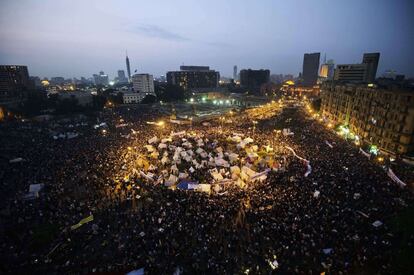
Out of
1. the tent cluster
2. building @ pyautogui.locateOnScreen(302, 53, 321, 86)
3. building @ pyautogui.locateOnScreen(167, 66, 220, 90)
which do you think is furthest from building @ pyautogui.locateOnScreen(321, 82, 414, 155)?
building @ pyautogui.locateOnScreen(302, 53, 321, 86)

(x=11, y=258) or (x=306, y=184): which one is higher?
(x=306, y=184)

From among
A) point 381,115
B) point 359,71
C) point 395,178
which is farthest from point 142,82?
point 395,178

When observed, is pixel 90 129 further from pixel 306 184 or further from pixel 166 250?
pixel 306 184

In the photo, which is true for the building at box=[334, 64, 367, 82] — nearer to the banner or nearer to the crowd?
the banner

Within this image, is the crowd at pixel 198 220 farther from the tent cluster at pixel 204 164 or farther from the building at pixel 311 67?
the building at pixel 311 67

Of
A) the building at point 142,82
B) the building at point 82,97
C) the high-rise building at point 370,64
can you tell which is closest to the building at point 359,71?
the high-rise building at point 370,64

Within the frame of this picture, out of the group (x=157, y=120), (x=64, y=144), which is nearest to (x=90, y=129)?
(x=64, y=144)

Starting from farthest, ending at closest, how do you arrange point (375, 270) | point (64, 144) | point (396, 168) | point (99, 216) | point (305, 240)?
point (64, 144), point (396, 168), point (99, 216), point (305, 240), point (375, 270)
